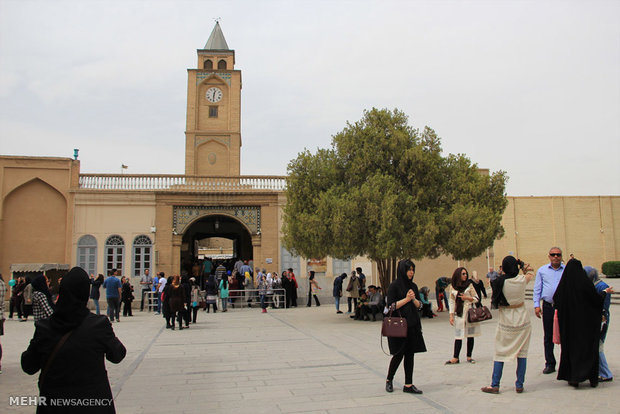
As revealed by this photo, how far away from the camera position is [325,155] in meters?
15.9

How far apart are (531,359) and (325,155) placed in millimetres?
9196

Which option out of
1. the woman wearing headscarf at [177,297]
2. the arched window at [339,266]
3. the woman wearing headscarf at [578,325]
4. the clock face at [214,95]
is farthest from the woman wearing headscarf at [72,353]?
the clock face at [214,95]

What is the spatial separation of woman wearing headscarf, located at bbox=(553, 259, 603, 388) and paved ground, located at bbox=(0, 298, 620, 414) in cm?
23

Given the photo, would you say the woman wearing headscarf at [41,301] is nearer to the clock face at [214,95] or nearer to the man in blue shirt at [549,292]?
the man in blue shirt at [549,292]

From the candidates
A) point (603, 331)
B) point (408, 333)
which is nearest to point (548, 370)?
point (603, 331)

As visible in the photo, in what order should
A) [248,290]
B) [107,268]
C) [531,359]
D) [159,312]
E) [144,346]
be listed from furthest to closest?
[107,268], [248,290], [159,312], [144,346], [531,359]

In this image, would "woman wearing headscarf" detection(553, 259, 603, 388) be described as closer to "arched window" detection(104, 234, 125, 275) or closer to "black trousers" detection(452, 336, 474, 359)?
"black trousers" detection(452, 336, 474, 359)

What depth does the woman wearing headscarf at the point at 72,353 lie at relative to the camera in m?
3.16

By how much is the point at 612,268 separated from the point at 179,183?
929 inches

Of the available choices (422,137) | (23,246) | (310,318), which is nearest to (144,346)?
(310,318)

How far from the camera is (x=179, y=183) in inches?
976

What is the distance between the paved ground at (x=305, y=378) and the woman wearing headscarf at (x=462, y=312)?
0.25m

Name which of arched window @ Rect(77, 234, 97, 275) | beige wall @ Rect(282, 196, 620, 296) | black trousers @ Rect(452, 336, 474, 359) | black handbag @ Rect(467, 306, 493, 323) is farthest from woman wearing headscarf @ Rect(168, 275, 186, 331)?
beige wall @ Rect(282, 196, 620, 296)

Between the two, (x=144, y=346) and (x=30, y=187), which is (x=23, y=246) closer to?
(x=30, y=187)
